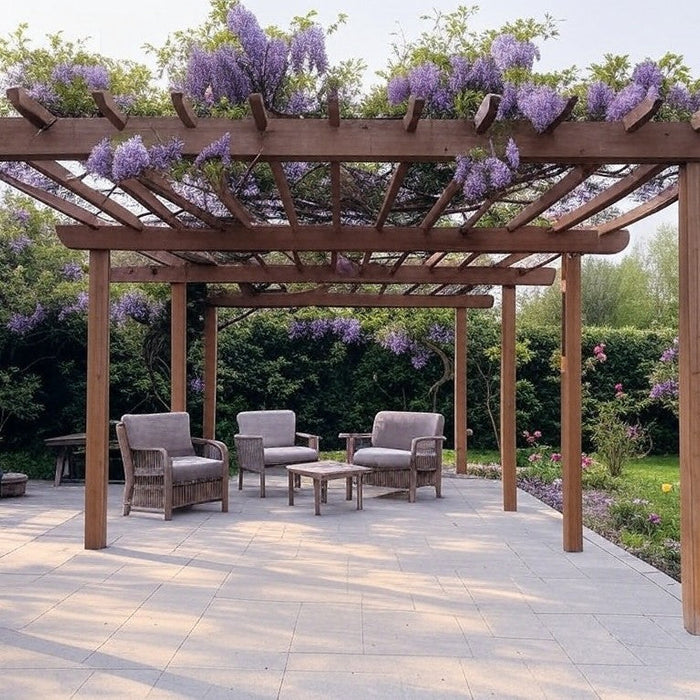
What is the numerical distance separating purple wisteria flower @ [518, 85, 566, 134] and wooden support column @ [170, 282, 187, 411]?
5398mm

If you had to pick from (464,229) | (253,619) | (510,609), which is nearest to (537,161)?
(464,229)

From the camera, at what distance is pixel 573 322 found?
19.7 feet

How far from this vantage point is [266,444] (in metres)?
9.69

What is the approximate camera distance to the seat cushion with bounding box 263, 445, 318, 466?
9.07 meters

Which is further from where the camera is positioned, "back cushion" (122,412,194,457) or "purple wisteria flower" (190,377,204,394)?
"purple wisteria flower" (190,377,204,394)

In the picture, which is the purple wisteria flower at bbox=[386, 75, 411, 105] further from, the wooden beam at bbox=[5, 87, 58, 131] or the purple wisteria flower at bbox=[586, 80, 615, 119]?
the wooden beam at bbox=[5, 87, 58, 131]

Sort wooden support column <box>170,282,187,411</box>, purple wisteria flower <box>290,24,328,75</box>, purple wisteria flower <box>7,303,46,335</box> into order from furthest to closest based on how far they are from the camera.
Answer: purple wisteria flower <box>7,303,46,335</box> → wooden support column <box>170,282,187,411</box> → purple wisteria flower <box>290,24,328,75</box>

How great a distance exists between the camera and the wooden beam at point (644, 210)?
4824mm

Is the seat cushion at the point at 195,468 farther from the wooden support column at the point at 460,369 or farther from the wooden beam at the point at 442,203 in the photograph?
the wooden support column at the point at 460,369

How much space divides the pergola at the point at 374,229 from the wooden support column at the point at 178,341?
0.07ft

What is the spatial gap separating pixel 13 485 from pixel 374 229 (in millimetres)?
4992

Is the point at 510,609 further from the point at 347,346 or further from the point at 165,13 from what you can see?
the point at 347,346

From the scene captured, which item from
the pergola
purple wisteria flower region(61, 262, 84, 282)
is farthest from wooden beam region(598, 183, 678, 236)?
purple wisteria flower region(61, 262, 84, 282)

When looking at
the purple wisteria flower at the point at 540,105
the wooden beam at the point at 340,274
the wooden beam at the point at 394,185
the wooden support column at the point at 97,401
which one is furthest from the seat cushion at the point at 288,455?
the purple wisteria flower at the point at 540,105
